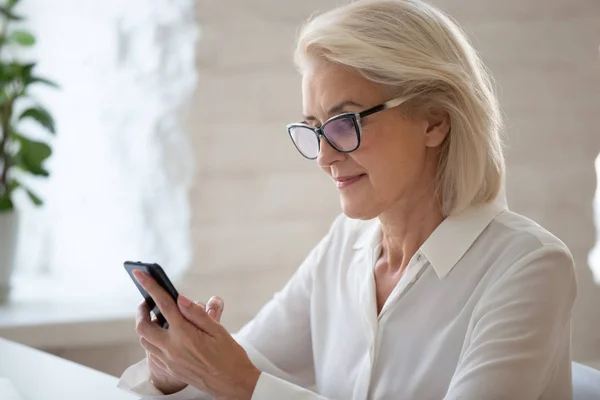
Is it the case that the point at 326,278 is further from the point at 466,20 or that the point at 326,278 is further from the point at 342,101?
the point at 466,20

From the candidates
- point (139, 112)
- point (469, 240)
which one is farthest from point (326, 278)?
point (139, 112)

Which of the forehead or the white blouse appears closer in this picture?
the white blouse

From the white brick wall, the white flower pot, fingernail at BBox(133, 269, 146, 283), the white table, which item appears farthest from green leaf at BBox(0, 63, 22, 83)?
fingernail at BBox(133, 269, 146, 283)

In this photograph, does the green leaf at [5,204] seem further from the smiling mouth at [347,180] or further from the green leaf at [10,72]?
the smiling mouth at [347,180]

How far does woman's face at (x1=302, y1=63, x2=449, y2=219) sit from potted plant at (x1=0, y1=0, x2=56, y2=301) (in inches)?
A: 43.1

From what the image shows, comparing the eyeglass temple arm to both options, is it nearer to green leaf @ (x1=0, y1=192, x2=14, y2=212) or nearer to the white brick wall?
the white brick wall

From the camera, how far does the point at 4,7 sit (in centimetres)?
254

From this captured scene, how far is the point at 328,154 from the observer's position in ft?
5.36

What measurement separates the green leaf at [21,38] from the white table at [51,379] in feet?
3.37

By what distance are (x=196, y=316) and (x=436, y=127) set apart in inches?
22.8

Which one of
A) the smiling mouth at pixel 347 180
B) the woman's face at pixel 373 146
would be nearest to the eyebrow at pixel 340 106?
the woman's face at pixel 373 146

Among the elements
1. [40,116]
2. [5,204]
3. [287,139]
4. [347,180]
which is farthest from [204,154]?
[347,180]

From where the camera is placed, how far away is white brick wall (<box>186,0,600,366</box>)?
2641mm

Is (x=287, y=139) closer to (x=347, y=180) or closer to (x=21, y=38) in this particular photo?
(x=21, y=38)
